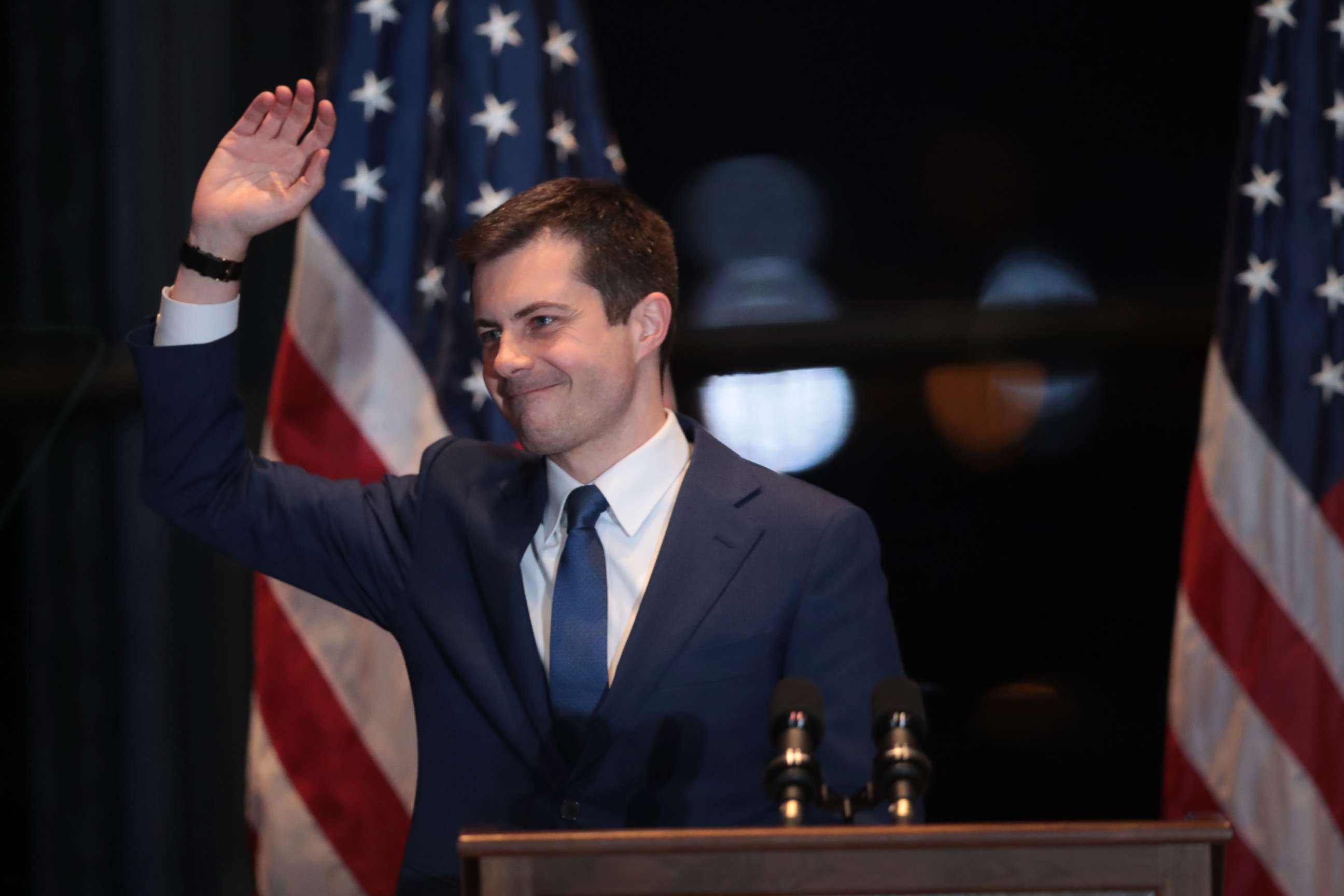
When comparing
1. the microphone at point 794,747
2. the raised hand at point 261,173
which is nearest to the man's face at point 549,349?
the raised hand at point 261,173

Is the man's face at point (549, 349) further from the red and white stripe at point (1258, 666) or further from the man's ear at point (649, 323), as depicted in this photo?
the red and white stripe at point (1258, 666)

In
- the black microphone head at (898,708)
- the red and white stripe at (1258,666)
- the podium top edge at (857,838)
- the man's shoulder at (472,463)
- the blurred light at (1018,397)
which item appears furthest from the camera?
the blurred light at (1018,397)

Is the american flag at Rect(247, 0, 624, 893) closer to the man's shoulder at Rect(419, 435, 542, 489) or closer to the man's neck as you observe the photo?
the man's shoulder at Rect(419, 435, 542, 489)

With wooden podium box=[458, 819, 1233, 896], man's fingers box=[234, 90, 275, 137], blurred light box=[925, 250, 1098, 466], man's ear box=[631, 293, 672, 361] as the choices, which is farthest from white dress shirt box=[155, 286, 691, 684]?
blurred light box=[925, 250, 1098, 466]

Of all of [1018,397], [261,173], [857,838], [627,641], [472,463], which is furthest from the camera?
[1018,397]

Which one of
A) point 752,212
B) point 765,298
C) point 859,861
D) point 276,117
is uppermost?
point 752,212

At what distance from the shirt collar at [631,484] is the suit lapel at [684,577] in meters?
0.04

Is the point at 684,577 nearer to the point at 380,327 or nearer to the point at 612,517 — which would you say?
the point at 612,517

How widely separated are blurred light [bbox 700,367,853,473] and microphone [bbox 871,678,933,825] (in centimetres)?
174

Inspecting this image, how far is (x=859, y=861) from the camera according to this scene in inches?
40.6

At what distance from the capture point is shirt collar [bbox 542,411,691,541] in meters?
1.76

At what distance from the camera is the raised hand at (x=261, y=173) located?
1.70 m

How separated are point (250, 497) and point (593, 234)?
1.88 ft

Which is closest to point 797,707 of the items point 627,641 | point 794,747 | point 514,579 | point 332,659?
point 794,747
